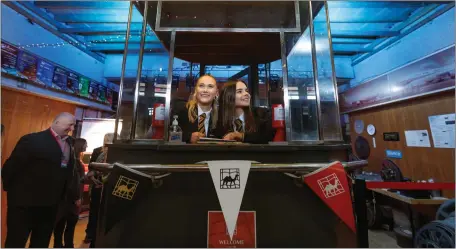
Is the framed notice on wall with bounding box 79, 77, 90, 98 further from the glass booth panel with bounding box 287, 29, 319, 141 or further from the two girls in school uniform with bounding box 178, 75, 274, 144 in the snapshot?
the glass booth panel with bounding box 287, 29, 319, 141

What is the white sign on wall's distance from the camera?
4.47 m

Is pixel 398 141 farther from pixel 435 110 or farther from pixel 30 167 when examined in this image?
pixel 30 167

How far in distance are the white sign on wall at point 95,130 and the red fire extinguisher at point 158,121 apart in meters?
3.62

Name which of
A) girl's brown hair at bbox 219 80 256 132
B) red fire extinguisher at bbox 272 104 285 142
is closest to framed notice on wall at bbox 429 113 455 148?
red fire extinguisher at bbox 272 104 285 142

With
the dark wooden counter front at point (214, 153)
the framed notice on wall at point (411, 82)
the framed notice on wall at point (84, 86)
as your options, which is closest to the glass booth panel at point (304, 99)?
the dark wooden counter front at point (214, 153)

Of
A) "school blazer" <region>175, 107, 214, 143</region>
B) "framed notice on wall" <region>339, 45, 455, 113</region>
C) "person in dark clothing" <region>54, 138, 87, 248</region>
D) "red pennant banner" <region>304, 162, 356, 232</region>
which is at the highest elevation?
"framed notice on wall" <region>339, 45, 455, 113</region>

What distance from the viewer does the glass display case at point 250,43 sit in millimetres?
1466

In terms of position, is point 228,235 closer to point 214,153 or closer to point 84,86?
point 214,153

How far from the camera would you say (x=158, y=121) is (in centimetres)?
150

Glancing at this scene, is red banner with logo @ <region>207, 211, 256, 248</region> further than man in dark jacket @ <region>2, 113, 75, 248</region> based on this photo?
No

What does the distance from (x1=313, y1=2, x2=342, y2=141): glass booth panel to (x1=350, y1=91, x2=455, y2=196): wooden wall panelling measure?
294cm

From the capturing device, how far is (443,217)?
2398 mm

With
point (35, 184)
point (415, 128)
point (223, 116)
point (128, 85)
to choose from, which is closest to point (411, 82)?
point (415, 128)

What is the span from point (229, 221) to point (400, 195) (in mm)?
3155
